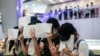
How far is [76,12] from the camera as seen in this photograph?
6.34 metres

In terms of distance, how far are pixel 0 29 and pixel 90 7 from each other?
8.38 feet

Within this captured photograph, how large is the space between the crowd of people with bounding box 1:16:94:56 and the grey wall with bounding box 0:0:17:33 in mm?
2233

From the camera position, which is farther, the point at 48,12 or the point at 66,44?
the point at 48,12

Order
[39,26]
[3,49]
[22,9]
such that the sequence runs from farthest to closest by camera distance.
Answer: [22,9] → [3,49] → [39,26]

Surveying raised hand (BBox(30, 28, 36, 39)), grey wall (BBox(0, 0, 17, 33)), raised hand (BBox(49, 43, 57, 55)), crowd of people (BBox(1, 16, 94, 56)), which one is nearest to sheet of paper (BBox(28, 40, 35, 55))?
crowd of people (BBox(1, 16, 94, 56))

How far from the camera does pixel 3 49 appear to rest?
4.14 m

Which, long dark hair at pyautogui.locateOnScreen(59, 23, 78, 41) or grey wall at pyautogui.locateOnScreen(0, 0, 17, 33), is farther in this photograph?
grey wall at pyautogui.locateOnScreen(0, 0, 17, 33)

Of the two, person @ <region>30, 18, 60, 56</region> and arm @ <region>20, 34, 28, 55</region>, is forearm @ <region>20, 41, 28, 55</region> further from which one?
person @ <region>30, 18, 60, 56</region>

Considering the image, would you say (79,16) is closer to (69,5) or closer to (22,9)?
(69,5)

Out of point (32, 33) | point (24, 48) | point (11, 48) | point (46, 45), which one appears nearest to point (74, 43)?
point (46, 45)

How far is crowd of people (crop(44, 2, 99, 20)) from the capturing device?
6060mm

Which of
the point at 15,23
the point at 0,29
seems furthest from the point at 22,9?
the point at 0,29

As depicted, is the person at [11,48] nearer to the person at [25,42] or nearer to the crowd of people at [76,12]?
the person at [25,42]

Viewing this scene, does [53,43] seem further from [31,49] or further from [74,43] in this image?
[31,49]
